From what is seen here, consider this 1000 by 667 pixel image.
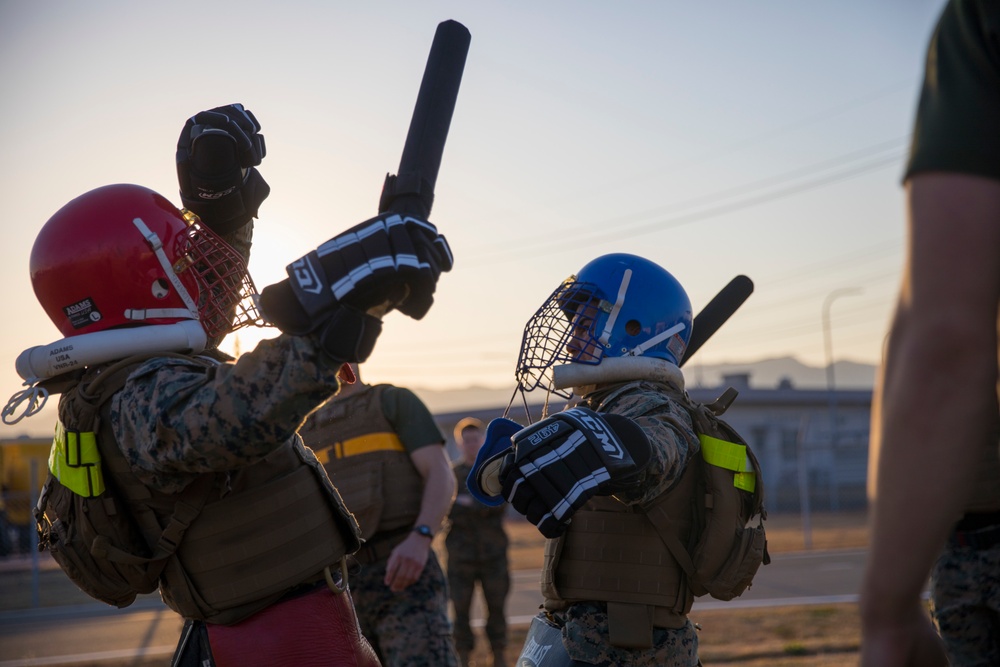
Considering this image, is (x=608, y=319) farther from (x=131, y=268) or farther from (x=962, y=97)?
(x=962, y=97)

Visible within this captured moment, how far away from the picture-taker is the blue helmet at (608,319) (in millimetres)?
3480

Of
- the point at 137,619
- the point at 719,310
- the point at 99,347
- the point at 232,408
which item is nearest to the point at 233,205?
the point at 99,347

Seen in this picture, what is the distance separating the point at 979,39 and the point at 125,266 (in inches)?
86.6

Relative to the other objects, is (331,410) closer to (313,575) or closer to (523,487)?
(313,575)

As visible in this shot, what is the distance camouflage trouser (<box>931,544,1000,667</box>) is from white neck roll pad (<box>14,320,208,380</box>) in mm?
3182

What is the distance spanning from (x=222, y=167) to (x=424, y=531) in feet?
8.53

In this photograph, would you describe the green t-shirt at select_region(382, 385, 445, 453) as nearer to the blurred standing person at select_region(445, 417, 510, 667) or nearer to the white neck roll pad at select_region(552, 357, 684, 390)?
the white neck roll pad at select_region(552, 357, 684, 390)

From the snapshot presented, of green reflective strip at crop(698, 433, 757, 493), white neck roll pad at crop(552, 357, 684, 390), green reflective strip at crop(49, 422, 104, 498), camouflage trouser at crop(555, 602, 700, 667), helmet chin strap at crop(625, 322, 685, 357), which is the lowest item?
camouflage trouser at crop(555, 602, 700, 667)

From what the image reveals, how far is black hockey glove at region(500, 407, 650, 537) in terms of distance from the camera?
8.37 ft

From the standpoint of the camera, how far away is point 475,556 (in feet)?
33.4

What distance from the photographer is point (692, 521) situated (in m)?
3.46

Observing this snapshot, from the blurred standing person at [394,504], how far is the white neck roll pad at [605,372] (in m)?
1.91

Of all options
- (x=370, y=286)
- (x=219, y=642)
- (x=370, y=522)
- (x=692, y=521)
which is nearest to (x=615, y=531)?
(x=692, y=521)

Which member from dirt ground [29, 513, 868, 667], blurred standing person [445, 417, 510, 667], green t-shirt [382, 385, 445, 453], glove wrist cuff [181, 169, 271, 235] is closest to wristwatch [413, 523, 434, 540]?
green t-shirt [382, 385, 445, 453]
